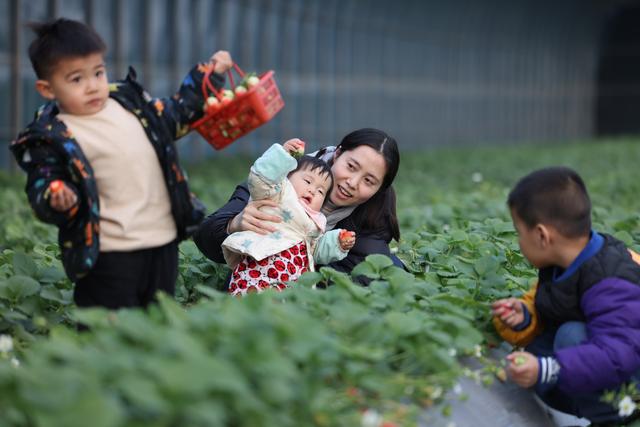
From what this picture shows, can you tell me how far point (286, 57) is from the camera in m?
22.5

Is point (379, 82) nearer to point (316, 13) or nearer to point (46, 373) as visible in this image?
point (316, 13)

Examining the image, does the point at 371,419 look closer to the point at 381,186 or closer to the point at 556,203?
the point at 556,203

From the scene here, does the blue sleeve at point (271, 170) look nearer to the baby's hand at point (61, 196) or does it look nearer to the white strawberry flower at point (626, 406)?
the baby's hand at point (61, 196)

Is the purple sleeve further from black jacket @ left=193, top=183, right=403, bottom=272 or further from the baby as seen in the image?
black jacket @ left=193, top=183, right=403, bottom=272

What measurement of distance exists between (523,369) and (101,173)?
5.17 feet

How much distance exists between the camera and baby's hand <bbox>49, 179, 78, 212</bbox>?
333cm

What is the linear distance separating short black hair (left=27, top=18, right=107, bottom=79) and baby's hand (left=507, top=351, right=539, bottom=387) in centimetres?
175

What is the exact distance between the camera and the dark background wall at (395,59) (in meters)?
16.7

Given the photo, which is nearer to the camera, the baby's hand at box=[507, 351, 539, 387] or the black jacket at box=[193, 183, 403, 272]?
the baby's hand at box=[507, 351, 539, 387]

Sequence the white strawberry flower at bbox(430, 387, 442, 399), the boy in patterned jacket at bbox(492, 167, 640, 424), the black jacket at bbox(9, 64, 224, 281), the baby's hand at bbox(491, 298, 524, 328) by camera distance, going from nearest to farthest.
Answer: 1. the white strawberry flower at bbox(430, 387, 442, 399)
2. the black jacket at bbox(9, 64, 224, 281)
3. the boy in patterned jacket at bbox(492, 167, 640, 424)
4. the baby's hand at bbox(491, 298, 524, 328)

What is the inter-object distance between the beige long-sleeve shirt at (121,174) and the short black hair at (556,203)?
1306 mm

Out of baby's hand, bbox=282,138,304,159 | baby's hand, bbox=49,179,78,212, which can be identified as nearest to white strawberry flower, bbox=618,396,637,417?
baby's hand, bbox=282,138,304,159

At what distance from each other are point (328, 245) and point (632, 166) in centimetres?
1112

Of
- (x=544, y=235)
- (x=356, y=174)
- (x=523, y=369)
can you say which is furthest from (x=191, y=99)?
(x=523, y=369)
